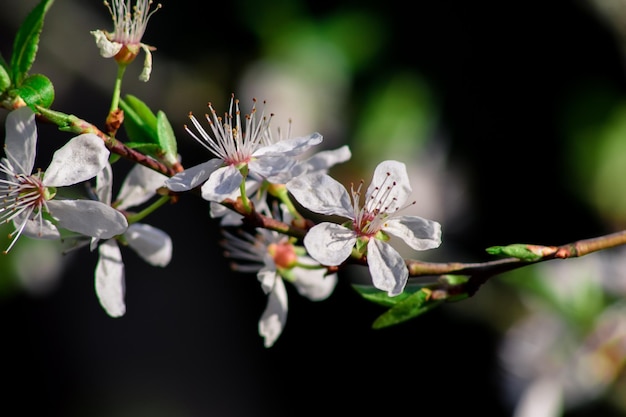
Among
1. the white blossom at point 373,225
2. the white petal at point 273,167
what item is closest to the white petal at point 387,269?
the white blossom at point 373,225

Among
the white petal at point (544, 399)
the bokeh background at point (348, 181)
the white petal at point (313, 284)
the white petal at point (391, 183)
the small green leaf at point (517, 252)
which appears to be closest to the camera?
the small green leaf at point (517, 252)

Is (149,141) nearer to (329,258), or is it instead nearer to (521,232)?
(329,258)

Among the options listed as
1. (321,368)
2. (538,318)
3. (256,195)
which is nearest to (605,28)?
(538,318)

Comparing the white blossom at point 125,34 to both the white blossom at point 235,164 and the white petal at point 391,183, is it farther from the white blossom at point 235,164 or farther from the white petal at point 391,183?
the white petal at point 391,183

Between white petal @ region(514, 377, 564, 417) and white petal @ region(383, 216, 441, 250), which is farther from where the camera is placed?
white petal @ region(514, 377, 564, 417)

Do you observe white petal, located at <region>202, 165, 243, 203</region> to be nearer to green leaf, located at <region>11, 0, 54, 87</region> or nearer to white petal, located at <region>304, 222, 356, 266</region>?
white petal, located at <region>304, 222, 356, 266</region>

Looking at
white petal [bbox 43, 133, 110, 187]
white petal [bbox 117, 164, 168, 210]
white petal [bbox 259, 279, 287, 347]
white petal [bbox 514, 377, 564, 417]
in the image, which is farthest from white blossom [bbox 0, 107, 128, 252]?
white petal [bbox 514, 377, 564, 417]
